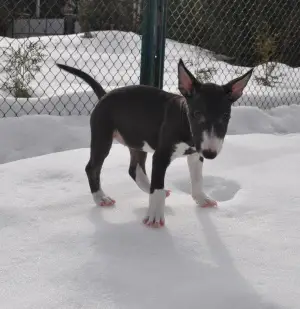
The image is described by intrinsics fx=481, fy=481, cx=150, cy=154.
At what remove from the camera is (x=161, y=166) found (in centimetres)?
229

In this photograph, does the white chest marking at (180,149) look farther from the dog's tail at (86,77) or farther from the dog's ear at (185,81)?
the dog's tail at (86,77)

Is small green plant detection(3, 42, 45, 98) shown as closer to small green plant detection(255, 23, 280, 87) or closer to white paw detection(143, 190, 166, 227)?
white paw detection(143, 190, 166, 227)

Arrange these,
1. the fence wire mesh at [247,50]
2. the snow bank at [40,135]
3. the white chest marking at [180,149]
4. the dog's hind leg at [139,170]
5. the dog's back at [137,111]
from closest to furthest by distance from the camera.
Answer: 1. the white chest marking at [180,149]
2. the dog's back at [137,111]
3. the dog's hind leg at [139,170]
4. the snow bank at [40,135]
5. the fence wire mesh at [247,50]

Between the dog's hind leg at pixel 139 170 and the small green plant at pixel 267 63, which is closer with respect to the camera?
the dog's hind leg at pixel 139 170

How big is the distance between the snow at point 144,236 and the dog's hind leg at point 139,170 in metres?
0.06

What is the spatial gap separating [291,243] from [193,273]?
53 cm

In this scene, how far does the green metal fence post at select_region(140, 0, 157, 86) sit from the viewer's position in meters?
3.90

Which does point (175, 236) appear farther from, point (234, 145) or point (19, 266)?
point (234, 145)

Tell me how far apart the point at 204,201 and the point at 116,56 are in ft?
18.7

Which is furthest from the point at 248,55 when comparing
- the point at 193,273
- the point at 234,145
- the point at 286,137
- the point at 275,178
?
the point at 193,273

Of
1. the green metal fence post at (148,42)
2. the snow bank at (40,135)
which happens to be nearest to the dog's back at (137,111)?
the snow bank at (40,135)

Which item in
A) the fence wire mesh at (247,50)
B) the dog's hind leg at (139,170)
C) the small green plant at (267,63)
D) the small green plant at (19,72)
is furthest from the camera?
the small green plant at (267,63)

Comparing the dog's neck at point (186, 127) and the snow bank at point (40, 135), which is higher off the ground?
the dog's neck at point (186, 127)

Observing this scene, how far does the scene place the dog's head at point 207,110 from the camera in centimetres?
200
